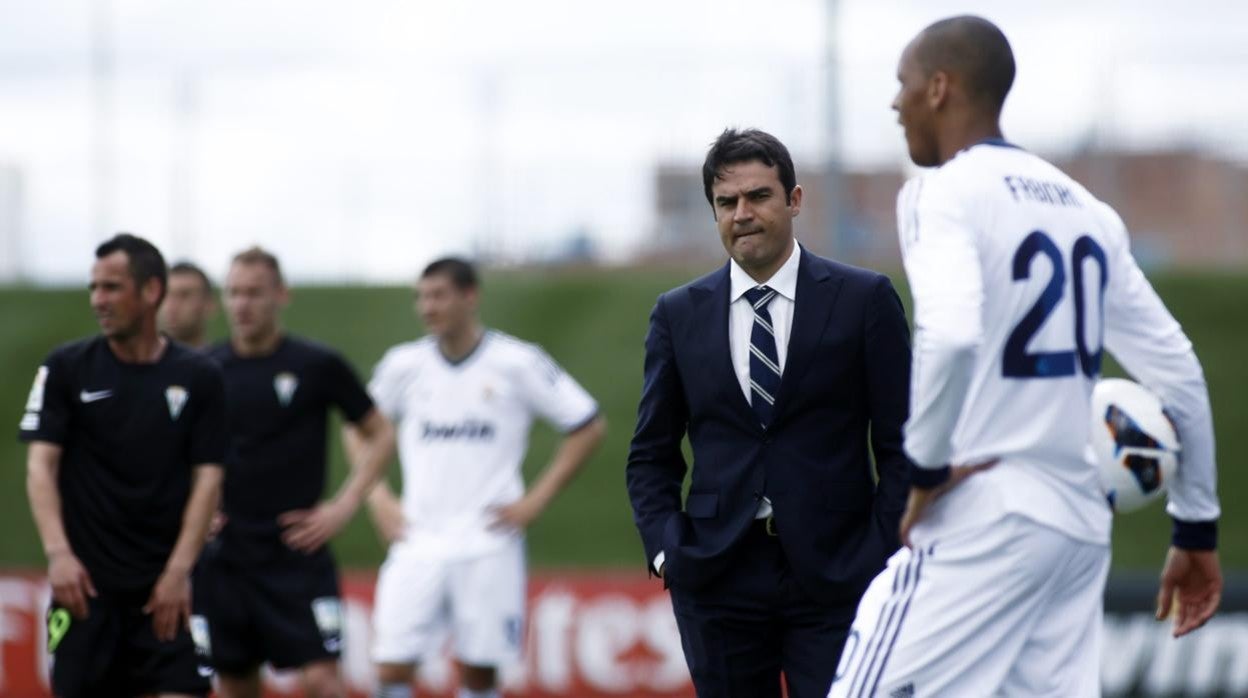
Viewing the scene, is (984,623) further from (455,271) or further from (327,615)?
(455,271)

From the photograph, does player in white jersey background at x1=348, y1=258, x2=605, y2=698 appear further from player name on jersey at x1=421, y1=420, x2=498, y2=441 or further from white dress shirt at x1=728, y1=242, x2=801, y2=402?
white dress shirt at x1=728, y1=242, x2=801, y2=402

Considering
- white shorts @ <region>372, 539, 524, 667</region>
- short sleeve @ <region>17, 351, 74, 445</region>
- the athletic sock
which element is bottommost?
the athletic sock

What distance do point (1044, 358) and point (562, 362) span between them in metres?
13.9

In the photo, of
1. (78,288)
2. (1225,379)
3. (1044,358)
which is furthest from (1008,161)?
(78,288)

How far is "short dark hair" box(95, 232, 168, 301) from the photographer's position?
663cm

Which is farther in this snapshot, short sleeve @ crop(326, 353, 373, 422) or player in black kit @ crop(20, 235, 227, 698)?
short sleeve @ crop(326, 353, 373, 422)

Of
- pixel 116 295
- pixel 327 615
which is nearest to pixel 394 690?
pixel 327 615

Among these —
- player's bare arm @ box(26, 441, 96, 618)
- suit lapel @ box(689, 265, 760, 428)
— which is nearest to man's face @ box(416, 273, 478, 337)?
player's bare arm @ box(26, 441, 96, 618)

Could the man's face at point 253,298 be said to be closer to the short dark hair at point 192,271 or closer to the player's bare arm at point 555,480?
the short dark hair at point 192,271

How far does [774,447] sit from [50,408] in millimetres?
3184

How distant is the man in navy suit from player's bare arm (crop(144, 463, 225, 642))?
2307mm

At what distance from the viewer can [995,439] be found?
13.8 feet

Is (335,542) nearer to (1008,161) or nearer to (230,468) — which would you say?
(230,468)

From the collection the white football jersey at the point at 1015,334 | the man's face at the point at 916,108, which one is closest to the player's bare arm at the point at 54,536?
the white football jersey at the point at 1015,334
